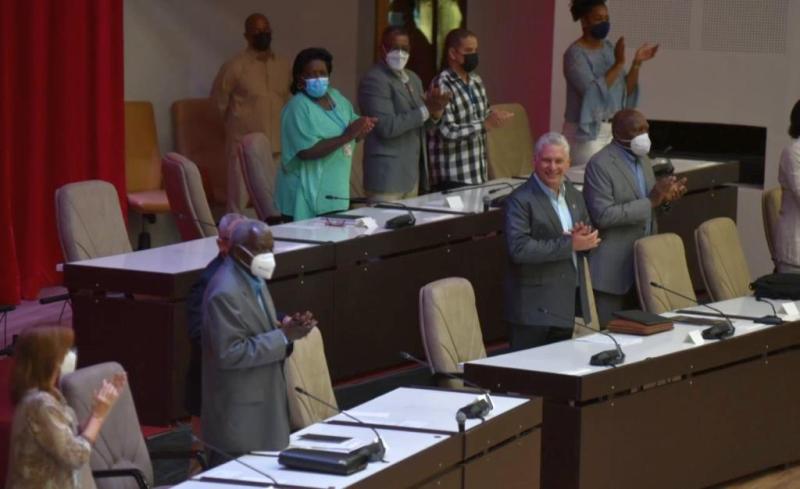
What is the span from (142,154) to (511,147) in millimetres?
2544

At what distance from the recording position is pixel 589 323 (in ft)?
25.6

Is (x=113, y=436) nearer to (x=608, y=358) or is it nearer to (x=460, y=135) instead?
(x=608, y=358)

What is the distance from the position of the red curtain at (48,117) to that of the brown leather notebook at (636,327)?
12.9ft

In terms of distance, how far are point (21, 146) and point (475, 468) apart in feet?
17.0

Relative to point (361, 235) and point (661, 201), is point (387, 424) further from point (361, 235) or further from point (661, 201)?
point (661, 201)

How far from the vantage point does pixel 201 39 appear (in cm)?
1197

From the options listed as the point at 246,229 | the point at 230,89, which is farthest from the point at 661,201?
the point at 230,89

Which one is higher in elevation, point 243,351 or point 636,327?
point 243,351

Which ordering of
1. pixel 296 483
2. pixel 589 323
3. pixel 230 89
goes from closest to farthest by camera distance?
pixel 296 483 → pixel 589 323 → pixel 230 89

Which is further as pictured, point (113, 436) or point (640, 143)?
point (640, 143)

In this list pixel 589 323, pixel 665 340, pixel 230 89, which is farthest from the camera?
pixel 230 89

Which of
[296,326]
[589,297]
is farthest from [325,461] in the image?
[589,297]

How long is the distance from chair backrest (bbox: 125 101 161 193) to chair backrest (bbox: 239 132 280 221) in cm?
188

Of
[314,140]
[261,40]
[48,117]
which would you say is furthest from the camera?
[261,40]
